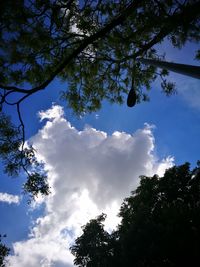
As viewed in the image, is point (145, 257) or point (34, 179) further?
point (145, 257)

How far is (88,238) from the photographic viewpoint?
32.3 metres

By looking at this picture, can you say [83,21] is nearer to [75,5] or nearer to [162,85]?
[75,5]

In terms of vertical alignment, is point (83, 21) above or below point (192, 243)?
above

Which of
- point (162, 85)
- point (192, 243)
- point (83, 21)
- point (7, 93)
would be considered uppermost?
point (83, 21)

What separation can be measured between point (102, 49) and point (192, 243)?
56.0ft

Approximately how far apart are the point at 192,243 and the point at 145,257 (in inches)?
164

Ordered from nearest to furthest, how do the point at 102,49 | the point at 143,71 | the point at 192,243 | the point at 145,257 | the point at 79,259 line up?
1. the point at 102,49
2. the point at 143,71
3. the point at 192,243
4. the point at 145,257
5. the point at 79,259

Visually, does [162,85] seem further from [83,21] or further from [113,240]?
[113,240]

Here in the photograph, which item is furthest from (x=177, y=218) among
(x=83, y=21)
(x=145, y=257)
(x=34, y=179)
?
(x=83, y=21)

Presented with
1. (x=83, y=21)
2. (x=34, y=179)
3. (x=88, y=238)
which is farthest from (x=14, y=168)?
(x=88, y=238)

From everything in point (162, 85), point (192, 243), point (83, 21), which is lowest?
point (192, 243)

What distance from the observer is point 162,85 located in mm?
13125

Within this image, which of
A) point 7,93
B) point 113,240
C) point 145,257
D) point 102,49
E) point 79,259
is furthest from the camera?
point 79,259

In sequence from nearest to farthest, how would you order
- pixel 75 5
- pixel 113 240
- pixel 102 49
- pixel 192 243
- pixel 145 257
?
pixel 75 5
pixel 102 49
pixel 192 243
pixel 145 257
pixel 113 240
